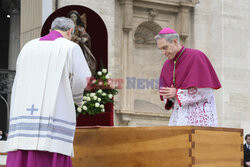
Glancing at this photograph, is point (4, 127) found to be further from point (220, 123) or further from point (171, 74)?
point (171, 74)

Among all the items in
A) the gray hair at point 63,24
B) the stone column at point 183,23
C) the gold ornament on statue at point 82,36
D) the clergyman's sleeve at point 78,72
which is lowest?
the clergyman's sleeve at point 78,72

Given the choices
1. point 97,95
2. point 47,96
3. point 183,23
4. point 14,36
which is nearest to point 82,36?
point 97,95

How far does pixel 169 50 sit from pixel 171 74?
29 cm

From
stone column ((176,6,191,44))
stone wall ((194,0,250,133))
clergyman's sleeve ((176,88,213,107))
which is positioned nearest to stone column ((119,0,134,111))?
stone column ((176,6,191,44))

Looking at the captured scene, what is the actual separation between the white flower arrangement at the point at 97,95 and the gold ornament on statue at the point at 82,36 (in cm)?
142

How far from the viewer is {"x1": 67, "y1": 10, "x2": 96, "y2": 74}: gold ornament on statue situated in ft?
35.0

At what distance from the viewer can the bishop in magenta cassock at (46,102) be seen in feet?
14.1

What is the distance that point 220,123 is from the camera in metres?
13.7

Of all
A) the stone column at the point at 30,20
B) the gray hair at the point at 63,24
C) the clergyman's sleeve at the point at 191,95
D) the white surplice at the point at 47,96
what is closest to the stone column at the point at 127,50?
the stone column at the point at 30,20

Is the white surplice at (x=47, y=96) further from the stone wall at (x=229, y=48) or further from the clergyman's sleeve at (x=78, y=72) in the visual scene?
the stone wall at (x=229, y=48)

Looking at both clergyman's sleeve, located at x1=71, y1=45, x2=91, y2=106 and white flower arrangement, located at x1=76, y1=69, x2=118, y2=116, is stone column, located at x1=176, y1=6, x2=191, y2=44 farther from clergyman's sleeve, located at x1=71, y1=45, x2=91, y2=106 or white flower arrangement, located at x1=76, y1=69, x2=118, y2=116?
clergyman's sleeve, located at x1=71, y1=45, x2=91, y2=106

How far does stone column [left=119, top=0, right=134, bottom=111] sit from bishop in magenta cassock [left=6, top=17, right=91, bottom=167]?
8422 mm

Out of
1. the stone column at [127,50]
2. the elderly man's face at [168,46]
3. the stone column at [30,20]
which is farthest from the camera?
the stone column at [127,50]

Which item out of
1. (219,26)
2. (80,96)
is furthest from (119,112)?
(80,96)
